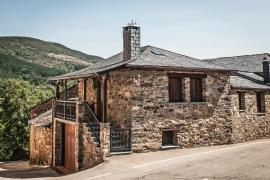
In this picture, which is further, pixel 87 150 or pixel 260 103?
pixel 260 103

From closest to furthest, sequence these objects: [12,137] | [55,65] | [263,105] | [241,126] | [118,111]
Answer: [118,111] → [241,126] → [263,105] → [12,137] → [55,65]

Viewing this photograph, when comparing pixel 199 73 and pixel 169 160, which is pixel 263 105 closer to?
pixel 199 73

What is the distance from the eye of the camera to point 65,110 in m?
19.9

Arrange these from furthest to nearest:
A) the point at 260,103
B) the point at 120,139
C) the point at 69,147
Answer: the point at 260,103
the point at 69,147
the point at 120,139

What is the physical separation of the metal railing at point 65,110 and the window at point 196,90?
6.53m

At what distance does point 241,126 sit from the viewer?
2186 centimetres

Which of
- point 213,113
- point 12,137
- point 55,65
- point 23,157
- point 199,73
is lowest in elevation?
point 23,157

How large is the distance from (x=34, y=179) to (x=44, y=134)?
7820 mm

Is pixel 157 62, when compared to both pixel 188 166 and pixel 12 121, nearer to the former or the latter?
pixel 188 166

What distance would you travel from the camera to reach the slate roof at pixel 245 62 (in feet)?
102

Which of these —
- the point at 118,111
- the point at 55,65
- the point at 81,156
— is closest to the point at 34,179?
the point at 81,156

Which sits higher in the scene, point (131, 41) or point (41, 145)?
point (131, 41)

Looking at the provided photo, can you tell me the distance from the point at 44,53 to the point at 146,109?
309 feet

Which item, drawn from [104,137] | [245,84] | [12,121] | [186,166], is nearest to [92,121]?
[104,137]
